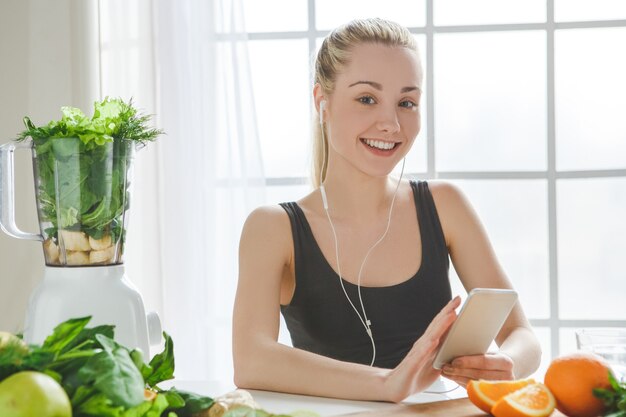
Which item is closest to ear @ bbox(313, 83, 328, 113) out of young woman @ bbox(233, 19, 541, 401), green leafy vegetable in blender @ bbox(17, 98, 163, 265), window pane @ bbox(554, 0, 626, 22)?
young woman @ bbox(233, 19, 541, 401)

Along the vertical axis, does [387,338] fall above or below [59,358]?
below

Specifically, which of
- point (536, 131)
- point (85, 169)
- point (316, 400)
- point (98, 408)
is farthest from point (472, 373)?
point (536, 131)

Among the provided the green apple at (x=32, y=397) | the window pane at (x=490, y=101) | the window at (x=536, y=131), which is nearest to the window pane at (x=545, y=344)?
the window at (x=536, y=131)

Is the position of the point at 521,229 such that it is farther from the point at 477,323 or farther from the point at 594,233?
the point at 477,323

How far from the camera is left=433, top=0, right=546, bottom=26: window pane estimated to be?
308cm

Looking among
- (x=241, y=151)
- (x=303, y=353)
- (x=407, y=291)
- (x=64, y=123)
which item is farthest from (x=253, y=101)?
(x=64, y=123)

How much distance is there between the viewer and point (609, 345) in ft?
3.41

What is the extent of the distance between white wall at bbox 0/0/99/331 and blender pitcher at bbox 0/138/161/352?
187 centimetres

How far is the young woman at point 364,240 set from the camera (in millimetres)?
1771

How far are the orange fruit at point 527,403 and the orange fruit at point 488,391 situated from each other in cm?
1

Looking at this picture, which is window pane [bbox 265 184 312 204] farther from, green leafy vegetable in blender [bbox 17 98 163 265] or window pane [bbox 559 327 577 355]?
green leafy vegetable in blender [bbox 17 98 163 265]

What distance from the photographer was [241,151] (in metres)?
2.99

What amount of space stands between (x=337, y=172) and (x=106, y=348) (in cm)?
133

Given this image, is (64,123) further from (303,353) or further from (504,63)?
(504,63)
